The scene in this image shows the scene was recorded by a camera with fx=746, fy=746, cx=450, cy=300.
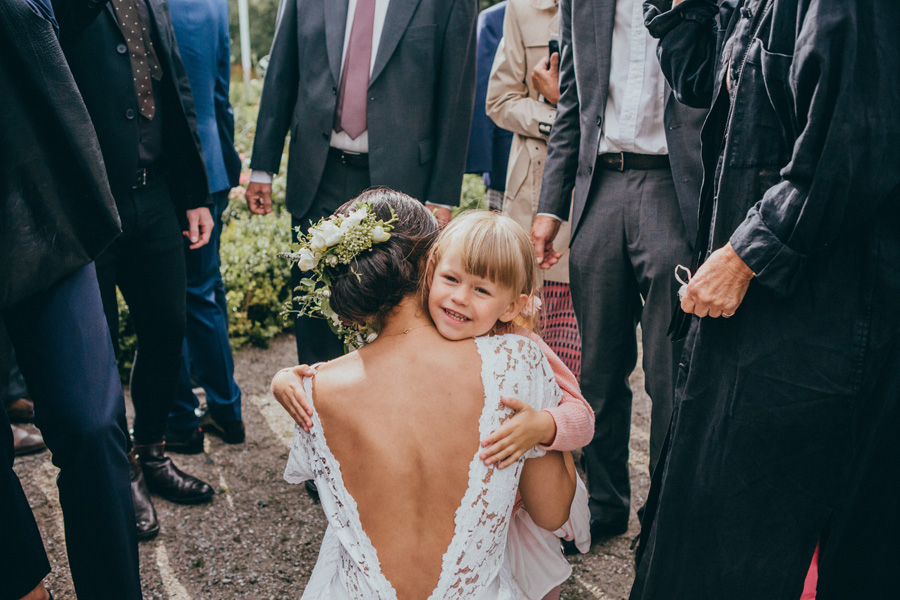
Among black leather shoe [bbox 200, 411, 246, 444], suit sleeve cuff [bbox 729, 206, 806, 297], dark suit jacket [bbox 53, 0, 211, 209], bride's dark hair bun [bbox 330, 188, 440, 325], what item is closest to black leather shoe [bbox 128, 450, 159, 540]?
black leather shoe [bbox 200, 411, 246, 444]

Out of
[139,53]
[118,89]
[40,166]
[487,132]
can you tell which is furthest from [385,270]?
[487,132]

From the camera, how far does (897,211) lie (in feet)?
5.51

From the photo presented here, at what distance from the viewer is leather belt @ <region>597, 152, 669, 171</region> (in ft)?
8.38

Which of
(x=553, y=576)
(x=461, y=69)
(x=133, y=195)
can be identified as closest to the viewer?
(x=553, y=576)

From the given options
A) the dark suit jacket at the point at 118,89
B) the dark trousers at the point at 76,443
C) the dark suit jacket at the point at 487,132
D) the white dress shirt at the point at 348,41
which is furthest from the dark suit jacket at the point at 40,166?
the dark suit jacket at the point at 487,132

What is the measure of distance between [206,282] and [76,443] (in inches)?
67.1

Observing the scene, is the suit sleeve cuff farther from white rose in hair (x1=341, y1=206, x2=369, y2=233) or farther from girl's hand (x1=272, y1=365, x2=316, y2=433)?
girl's hand (x1=272, y1=365, x2=316, y2=433)

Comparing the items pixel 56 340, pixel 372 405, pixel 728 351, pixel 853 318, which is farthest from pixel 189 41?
pixel 853 318

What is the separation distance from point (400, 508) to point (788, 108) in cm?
127

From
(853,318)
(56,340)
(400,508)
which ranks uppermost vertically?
(853,318)

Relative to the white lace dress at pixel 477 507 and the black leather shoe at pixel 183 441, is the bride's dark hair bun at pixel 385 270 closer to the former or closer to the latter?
the white lace dress at pixel 477 507

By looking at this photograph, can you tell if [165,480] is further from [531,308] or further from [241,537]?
[531,308]

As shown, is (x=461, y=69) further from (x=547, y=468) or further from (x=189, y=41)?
(x=547, y=468)

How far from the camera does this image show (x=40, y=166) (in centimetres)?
187
